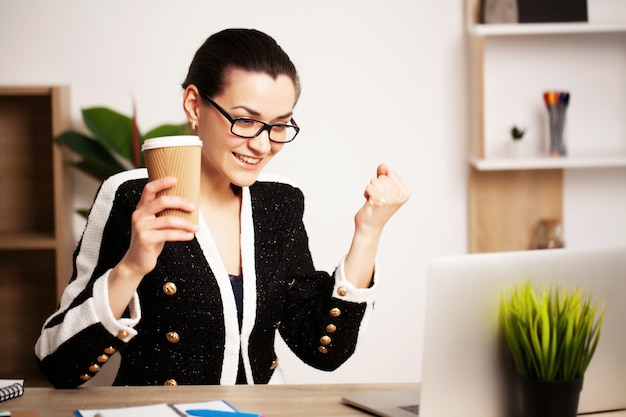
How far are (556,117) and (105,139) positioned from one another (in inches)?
65.9

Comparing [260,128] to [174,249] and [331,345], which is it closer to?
[174,249]

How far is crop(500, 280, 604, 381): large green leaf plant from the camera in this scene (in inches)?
47.1

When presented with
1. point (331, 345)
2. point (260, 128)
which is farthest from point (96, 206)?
point (331, 345)

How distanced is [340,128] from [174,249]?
1.70 m

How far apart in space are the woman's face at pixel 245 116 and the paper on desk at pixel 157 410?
0.51 meters

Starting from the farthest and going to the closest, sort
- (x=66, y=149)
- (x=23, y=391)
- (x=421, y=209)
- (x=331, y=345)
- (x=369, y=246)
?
(x=421, y=209), (x=66, y=149), (x=331, y=345), (x=369, y=246), (x=23, y=391)

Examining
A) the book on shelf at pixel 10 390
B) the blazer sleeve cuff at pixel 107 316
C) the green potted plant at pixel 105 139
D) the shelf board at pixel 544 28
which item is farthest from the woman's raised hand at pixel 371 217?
the shelf board at pixel 544 28

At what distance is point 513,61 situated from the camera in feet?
10.9

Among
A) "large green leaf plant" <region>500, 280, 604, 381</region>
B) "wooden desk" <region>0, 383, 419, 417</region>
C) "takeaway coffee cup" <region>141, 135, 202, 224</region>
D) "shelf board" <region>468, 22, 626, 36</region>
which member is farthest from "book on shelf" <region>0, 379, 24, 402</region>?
"shelf board" <region>468, 22, 626, 36</region>

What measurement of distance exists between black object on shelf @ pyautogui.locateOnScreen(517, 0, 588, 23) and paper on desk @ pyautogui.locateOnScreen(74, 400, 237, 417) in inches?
90.2

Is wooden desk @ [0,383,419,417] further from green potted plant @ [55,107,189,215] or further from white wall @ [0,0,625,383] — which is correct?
white wall @ [0,0,625,383]

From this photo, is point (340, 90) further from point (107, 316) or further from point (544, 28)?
point (107, 316)

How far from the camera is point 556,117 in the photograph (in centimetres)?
321

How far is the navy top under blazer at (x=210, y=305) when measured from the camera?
67.2 inches
